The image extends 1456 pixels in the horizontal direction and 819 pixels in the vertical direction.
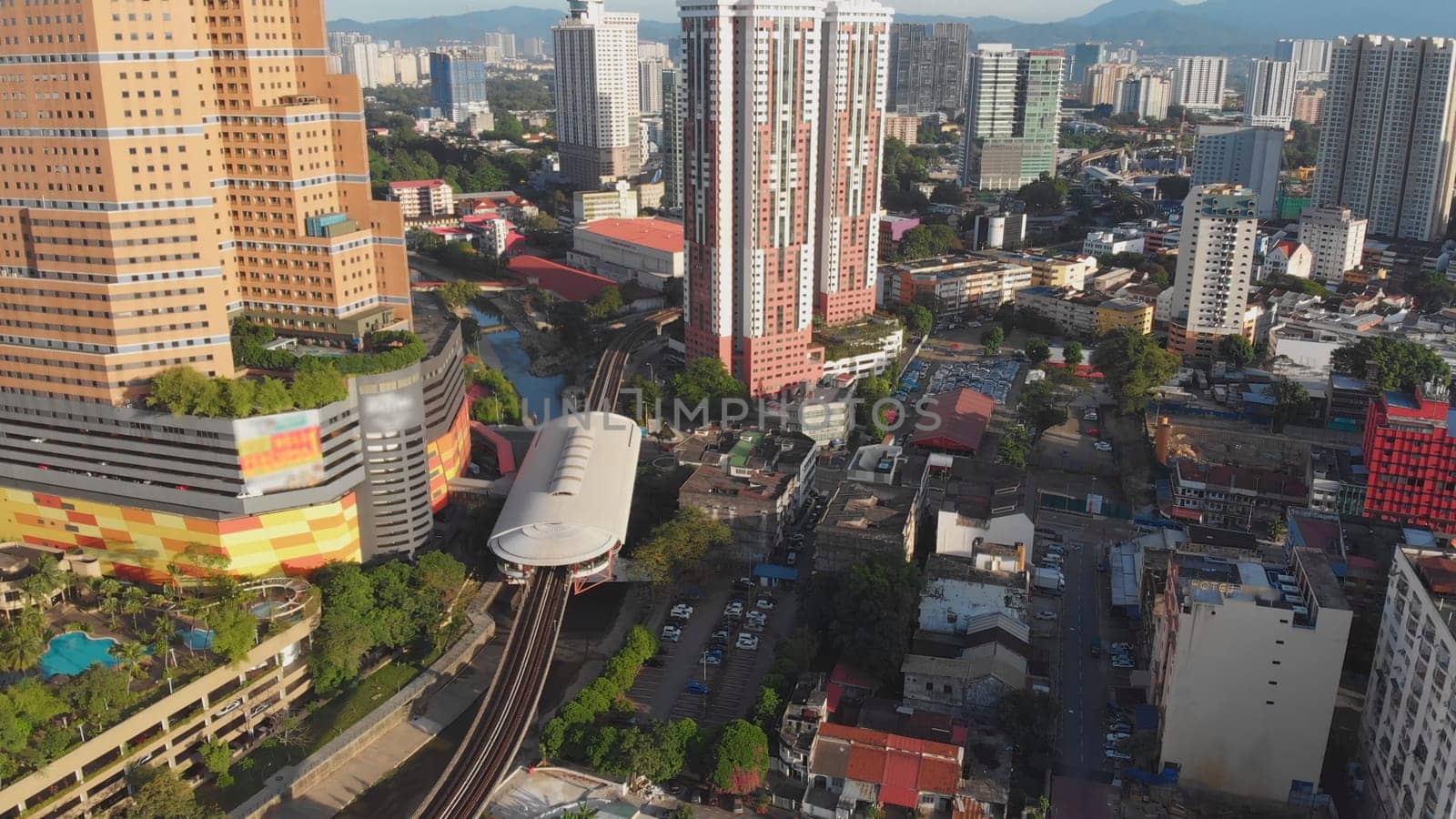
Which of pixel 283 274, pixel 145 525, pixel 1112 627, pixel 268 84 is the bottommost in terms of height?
pixel 1112 627

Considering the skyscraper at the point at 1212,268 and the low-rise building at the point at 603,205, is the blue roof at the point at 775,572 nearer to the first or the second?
the skyscraper at the point at 1212,268

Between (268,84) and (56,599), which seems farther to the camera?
(268,84)

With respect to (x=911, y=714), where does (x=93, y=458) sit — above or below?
above

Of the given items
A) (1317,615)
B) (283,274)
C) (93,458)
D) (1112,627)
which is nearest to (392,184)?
(283,274)

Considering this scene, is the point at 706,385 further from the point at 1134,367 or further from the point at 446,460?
the point at 1134,367

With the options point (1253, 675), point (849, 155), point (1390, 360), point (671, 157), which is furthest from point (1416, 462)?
point (671, 157)

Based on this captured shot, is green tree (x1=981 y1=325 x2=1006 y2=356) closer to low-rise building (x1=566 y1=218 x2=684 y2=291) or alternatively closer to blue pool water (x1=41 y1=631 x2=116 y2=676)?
low-rise building (x1=566 y1=218 x2=684 y2=291)

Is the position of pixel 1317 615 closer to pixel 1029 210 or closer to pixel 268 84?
pixel 268 84
